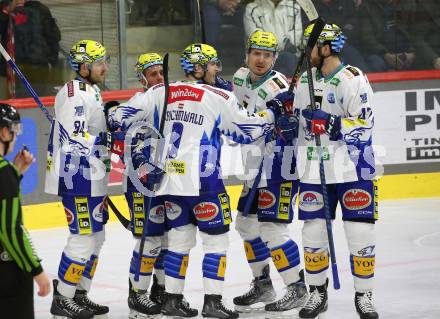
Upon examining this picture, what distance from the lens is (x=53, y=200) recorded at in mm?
8922

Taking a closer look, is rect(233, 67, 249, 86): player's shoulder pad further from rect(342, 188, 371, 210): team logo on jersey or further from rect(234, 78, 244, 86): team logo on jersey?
rect(342, 188, 371, 210): team logo on jersey

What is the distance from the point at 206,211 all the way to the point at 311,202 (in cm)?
56

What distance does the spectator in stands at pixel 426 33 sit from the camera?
10.1 metres

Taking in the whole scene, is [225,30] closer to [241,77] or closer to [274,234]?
[241,77]

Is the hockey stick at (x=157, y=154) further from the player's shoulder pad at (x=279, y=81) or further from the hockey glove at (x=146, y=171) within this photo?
the player's shoulder pad at (x=279, y=81)

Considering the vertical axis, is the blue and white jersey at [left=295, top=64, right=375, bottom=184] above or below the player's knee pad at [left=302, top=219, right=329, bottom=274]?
above

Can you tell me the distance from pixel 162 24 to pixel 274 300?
3.59 meters

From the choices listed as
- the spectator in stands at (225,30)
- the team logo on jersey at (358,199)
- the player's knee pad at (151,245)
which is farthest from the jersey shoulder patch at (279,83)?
the spectator in stands at (225,30)

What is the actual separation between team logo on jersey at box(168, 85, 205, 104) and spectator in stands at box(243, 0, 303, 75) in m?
3.88

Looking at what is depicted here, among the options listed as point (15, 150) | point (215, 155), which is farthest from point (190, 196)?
point (15, 150)

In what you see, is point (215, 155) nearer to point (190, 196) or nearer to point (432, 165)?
point (190, 196)

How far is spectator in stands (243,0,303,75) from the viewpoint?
32.3 feet

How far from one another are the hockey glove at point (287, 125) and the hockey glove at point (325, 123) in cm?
13

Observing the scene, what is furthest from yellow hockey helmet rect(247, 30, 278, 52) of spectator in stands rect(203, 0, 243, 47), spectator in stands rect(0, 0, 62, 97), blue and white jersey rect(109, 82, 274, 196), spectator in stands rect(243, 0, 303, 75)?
spectator in stands rect(243, 0, 303, 75)
